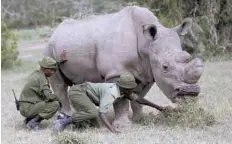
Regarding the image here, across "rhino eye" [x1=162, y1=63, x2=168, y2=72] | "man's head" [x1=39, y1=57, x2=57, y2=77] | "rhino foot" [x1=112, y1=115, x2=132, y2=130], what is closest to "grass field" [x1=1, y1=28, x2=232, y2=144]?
"rhino foot" [x1=112, y1=115, x2=132, y2=130]

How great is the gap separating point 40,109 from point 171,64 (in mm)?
2124

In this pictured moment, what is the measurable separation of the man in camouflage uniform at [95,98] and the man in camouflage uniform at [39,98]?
489 millimetres

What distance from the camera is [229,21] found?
19031 millimetres

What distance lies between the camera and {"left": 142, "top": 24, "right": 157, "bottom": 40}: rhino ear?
7.91 metres

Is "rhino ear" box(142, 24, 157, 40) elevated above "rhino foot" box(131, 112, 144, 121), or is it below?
above

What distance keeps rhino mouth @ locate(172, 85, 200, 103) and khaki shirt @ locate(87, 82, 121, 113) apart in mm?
825

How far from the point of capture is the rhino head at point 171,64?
7.42 m

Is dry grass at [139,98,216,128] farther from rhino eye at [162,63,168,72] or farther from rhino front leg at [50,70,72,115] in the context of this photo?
rhino front leg at [50,70,72,115]

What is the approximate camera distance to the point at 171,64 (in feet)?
24.9

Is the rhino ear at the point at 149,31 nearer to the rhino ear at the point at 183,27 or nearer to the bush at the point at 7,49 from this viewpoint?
the rhino ear at the point at 183,27

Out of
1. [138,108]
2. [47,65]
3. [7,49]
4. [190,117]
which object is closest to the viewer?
[190,117]

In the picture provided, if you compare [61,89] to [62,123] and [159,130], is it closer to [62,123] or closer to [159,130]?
[62,123]

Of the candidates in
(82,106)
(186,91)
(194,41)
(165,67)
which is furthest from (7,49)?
(186,91)

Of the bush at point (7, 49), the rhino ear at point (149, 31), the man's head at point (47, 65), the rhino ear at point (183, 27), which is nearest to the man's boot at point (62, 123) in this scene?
the man's head at point (47, 65)
